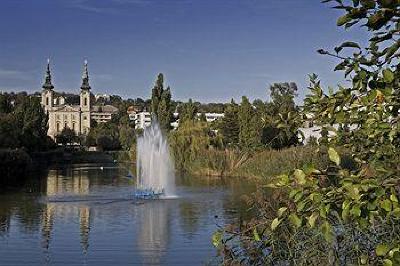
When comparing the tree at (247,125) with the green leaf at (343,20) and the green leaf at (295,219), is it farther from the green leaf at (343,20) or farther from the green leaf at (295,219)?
the green leaf at (343,20)

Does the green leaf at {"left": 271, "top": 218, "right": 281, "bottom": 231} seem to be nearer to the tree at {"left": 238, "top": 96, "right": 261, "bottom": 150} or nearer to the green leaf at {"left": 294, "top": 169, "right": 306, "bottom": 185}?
the green leaf at {"left": 294, "top": 169, "right": 306, "bottom": 185}

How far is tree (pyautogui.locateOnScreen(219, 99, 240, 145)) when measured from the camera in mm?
51281

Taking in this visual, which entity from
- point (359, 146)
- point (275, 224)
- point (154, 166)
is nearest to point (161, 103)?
point (154, 166)

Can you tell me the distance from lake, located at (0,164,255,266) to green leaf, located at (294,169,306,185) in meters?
7.90

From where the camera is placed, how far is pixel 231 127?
51875mm

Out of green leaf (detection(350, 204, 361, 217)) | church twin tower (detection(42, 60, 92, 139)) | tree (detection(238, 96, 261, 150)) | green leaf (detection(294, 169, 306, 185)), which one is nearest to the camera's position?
green leaf (detection(350, 204, 361, 217))

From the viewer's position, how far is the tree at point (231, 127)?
51.3 meters

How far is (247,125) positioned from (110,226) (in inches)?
1194

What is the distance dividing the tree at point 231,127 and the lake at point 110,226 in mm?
19314

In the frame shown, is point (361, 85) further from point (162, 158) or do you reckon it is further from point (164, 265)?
point (162, 158)

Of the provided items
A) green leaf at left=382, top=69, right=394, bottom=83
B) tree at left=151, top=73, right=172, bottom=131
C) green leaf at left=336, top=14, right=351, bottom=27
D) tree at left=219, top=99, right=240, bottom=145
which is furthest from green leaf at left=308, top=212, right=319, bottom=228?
tree at left=151, top=73, right=172, bottom=131

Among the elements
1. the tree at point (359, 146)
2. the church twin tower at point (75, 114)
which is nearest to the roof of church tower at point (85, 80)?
the church twin tower at point (75, 114)

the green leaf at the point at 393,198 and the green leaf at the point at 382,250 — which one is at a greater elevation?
the green leaf at the point at 393,198

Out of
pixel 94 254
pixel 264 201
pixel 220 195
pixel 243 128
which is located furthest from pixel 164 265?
pixel 243 128
